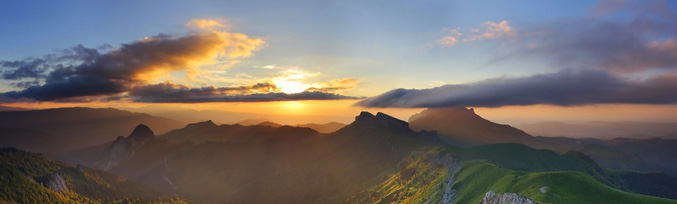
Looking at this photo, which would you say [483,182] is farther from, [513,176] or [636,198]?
[636,198]

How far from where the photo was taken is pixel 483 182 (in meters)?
199

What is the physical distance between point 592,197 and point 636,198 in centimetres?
1346

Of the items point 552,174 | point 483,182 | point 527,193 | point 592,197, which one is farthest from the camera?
point 483,182

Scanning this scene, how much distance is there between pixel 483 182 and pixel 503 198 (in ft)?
309

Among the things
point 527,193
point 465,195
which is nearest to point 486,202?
point 527,193

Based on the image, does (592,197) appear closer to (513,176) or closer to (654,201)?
(654,201)

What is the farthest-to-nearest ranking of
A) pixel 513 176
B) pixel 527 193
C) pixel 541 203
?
1. pixel 513 176
2. pixel 527 193
3. pixel 541 203

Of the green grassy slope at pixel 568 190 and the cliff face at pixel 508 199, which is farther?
the green grassy slope at pixel 568 190

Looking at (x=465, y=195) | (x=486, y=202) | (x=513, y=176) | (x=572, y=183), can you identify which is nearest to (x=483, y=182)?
→ (x=465, y=195)

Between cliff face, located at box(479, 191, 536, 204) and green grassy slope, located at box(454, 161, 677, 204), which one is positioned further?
green grassy slope, located at box(454, 161, 677, 204)

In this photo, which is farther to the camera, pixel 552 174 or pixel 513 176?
pixel 513 176

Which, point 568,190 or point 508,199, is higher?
point 508,199

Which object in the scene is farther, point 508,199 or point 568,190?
point 568,190

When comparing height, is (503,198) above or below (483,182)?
above
